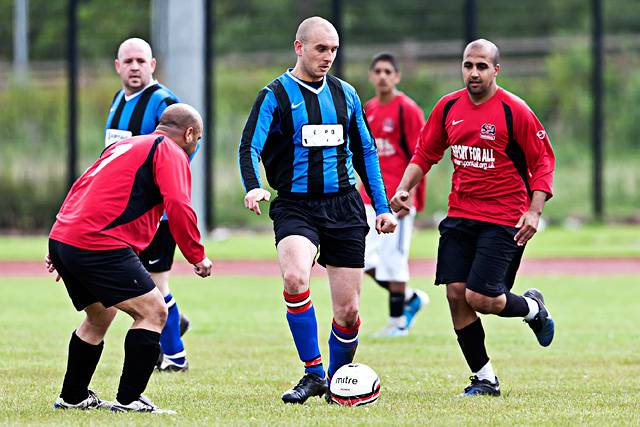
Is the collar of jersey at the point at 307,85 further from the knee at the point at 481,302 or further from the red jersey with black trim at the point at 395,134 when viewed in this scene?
the red jersey with black trim at the point at 395,134

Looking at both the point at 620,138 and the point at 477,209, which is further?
the point at 620,138

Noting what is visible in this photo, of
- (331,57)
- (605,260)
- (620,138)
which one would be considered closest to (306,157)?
(331,57)

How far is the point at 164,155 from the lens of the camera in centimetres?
647

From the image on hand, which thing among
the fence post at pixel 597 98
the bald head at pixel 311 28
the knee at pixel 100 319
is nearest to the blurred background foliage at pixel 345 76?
the fence post at pixel 597 98

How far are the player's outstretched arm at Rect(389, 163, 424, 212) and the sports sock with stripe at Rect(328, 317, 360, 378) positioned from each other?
0.84 metres

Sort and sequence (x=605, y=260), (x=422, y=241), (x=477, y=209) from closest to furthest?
(x=477, y=209), (x=605, y=260), (x=422, y=241)

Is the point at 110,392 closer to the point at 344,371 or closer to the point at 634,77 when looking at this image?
the point at 344,371

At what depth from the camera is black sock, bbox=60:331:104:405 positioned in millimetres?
6766

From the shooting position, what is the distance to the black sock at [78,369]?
6.77m

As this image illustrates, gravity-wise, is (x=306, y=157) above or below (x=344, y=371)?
above

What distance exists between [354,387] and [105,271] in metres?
1.64

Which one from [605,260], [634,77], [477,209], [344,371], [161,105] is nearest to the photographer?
[344,371]

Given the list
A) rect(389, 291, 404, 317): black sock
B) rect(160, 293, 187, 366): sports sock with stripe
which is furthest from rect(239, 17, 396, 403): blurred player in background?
rect(389, 291, 404, 317): black sock

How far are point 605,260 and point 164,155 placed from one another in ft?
44.3
